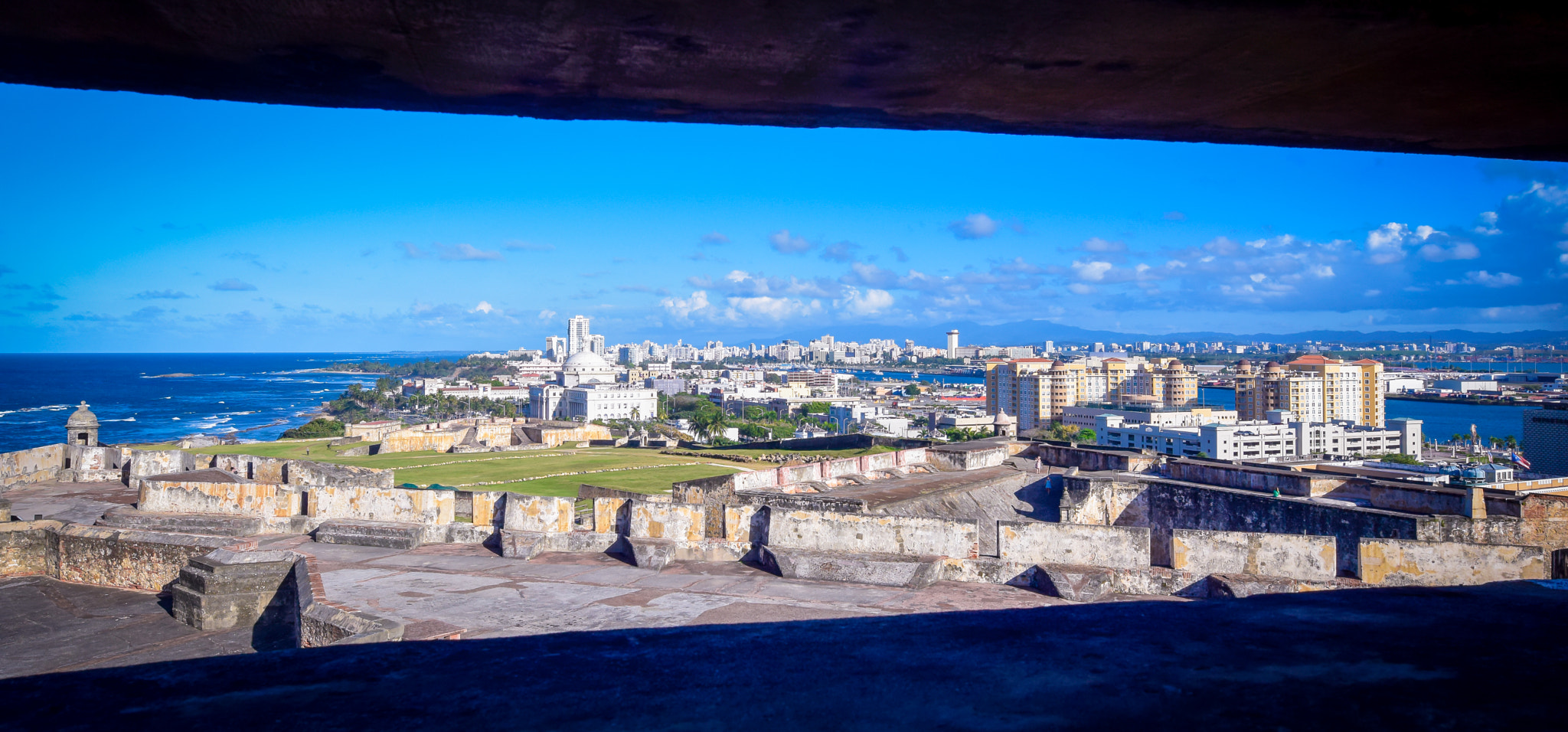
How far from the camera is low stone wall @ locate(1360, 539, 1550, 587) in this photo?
8.31m

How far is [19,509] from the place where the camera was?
15727mm

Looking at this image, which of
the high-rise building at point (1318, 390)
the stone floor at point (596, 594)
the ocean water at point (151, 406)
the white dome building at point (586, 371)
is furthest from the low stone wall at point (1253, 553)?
the white dome building at point (586, 371)

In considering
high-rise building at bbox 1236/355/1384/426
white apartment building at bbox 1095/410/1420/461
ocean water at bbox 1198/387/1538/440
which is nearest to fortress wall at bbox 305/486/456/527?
white apartment building at bbox 1095/410/1420/461

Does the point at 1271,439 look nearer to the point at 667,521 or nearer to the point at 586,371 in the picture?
the point at 667,521

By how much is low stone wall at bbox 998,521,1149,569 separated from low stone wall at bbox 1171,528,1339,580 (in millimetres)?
424

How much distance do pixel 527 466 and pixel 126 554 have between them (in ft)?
39.8

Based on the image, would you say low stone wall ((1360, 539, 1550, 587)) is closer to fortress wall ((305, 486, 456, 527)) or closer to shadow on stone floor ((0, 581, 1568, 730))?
shadow on stone floor ((0, 581, 1568, 730))

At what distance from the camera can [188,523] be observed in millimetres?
13109

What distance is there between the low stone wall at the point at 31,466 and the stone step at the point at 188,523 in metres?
8.81

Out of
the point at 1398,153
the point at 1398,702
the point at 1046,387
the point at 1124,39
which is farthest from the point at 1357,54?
the point at 1046,387

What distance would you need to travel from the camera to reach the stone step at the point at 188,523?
493 inches

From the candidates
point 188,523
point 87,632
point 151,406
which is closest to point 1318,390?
point 188,523

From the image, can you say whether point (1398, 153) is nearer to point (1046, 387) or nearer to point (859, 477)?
point (859, 477)

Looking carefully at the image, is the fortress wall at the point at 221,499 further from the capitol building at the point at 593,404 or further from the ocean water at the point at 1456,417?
the ocean water at the point at 1456,417
